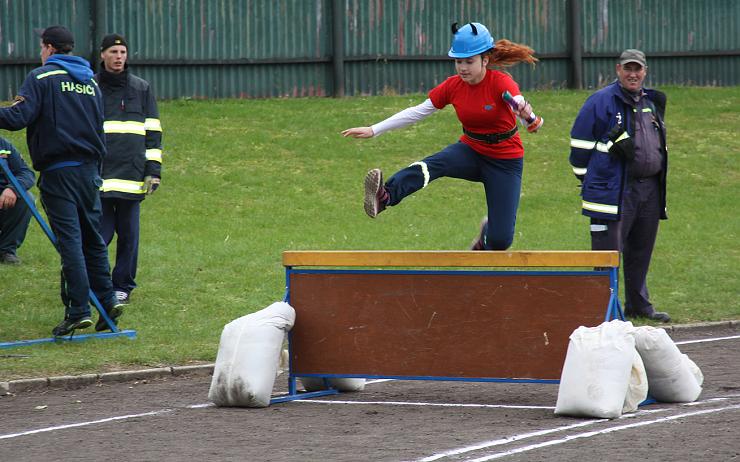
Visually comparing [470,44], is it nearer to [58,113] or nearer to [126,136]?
[58,113]

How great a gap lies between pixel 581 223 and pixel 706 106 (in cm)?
810

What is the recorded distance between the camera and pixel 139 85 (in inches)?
492

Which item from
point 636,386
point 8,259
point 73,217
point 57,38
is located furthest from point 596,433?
point 8,259

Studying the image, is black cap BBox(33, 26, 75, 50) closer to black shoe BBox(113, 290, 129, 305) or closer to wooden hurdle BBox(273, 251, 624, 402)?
black shoe BBox(113, 290, 129, 305)

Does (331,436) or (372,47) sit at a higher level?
(372,47)

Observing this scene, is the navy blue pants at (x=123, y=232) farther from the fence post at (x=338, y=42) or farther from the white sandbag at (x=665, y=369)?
the fence post at (x=338, y=42)

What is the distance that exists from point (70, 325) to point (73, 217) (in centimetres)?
90

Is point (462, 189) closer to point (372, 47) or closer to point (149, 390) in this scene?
point (372, 47)

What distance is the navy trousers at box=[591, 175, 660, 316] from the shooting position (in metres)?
11.8

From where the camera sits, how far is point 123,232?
1242cm

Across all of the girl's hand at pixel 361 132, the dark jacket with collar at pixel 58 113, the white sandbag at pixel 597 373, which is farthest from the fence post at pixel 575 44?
the white sandbag at pixel 597 373

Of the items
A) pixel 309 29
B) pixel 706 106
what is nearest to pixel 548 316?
pixel 309 29

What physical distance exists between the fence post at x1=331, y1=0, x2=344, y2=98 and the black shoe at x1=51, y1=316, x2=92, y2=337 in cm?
1197

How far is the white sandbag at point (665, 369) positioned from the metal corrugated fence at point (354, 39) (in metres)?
13.6
